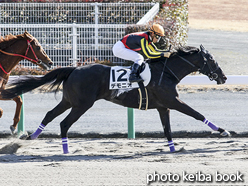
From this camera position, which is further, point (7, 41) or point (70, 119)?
point (7, 41)

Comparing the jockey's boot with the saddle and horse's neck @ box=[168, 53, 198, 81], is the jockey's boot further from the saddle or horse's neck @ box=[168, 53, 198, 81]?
horse's neck @ box=[168, 53, 198, 81]

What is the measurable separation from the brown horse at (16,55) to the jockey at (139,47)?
1.57 m

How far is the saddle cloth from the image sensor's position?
226 inches

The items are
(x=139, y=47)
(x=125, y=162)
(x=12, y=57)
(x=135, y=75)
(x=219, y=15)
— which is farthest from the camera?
(x=219, y=15)

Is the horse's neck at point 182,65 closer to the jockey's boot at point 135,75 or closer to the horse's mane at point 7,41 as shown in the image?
the jockey's boot at point 135,75

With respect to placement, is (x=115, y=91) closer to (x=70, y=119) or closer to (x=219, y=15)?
(x=70, y=119)

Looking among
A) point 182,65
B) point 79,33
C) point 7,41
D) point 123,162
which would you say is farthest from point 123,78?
point 79,33

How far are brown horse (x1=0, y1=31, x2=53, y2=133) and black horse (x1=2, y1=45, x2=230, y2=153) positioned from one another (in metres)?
0.60

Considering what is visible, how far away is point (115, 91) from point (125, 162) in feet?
3.77

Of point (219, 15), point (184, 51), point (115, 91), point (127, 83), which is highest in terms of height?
point (219, 15)

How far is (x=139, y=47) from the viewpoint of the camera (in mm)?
5887

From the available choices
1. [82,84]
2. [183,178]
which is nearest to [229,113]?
[82,84]

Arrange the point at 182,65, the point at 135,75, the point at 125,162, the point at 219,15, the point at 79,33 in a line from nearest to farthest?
the point at 125,162, the point at 135,75, the point at 182,65, the point at 79,33, the point at 219,15

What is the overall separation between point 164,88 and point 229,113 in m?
3.00
